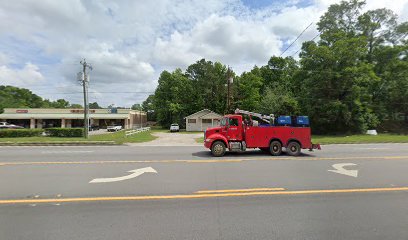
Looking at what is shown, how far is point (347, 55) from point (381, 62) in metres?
12.7

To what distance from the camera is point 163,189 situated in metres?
6.82

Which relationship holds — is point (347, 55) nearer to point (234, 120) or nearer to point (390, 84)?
point (390, 84)

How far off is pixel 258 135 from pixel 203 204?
8929 mm

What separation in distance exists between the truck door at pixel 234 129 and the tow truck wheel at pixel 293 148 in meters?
2.58

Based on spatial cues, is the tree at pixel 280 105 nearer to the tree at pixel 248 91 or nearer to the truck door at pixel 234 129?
the tree at pixel 248 91

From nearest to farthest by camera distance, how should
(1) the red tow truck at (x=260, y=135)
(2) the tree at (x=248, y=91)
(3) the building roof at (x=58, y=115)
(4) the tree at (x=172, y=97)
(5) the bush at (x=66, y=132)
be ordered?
(1) the red tow truck at (x=260, y=135) → (5) the bush at (x=66, y=132) → (3) the building roof at (x=58, y=115) → (2) the tree at (x=248, y=91) → (4) the tree at (x=172, y=97)

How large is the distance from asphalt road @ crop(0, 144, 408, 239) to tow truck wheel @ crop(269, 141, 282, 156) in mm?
4493

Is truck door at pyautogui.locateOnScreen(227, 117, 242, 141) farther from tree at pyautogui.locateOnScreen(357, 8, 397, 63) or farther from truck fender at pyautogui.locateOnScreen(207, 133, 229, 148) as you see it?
tree at pyautogui.locateOnScreen(357, 8, 397, 63)

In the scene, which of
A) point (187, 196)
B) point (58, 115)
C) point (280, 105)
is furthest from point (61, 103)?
point (187, 196)

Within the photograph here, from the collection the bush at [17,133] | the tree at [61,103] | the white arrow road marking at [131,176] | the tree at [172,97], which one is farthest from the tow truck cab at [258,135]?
the tree at [61,103]

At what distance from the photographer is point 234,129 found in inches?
555

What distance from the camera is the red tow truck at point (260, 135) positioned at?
13953 mm

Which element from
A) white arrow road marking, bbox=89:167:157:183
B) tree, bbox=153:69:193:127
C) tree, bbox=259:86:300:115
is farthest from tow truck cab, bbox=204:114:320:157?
tree, bbox=153:69:193:127

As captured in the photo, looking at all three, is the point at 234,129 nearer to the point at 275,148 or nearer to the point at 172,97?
the point at 275,148
